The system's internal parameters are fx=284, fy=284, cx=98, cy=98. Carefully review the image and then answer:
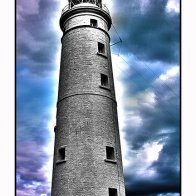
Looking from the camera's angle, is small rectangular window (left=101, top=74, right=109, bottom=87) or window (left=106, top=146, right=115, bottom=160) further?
small rectangular window (left=101, top=74, right=109, bottom=87)

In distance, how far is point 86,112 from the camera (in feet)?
68.1

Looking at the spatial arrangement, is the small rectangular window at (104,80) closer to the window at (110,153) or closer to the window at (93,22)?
the window at (93,22)

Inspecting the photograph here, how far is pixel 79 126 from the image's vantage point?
20.4 metres

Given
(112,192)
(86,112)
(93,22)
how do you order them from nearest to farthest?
(112,192) < (86,112) < (93,22)

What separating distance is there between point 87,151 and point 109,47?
10.0 metres

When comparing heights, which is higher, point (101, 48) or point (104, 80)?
point (101, 48)

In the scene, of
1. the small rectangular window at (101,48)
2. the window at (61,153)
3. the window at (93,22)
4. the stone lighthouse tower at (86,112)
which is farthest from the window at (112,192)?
the window at (93,22)

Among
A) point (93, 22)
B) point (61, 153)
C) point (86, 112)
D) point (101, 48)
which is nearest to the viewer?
point (86, 112)

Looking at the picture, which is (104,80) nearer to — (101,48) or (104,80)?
(104,80)

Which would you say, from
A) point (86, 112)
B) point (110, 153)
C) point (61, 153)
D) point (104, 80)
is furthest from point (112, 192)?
point (104, 80)

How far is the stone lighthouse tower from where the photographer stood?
63.3 ft

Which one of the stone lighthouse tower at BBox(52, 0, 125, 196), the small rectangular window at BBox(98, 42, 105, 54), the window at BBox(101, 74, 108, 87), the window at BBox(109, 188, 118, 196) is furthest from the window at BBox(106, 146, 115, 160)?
the small rectangular window at BBox(98, 42, 105, 54)

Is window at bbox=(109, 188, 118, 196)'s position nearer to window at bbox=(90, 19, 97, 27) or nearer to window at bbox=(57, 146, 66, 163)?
window at bbox=(57, 146, 66, 163)

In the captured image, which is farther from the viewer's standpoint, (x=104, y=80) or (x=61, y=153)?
(x=104, y=80)
